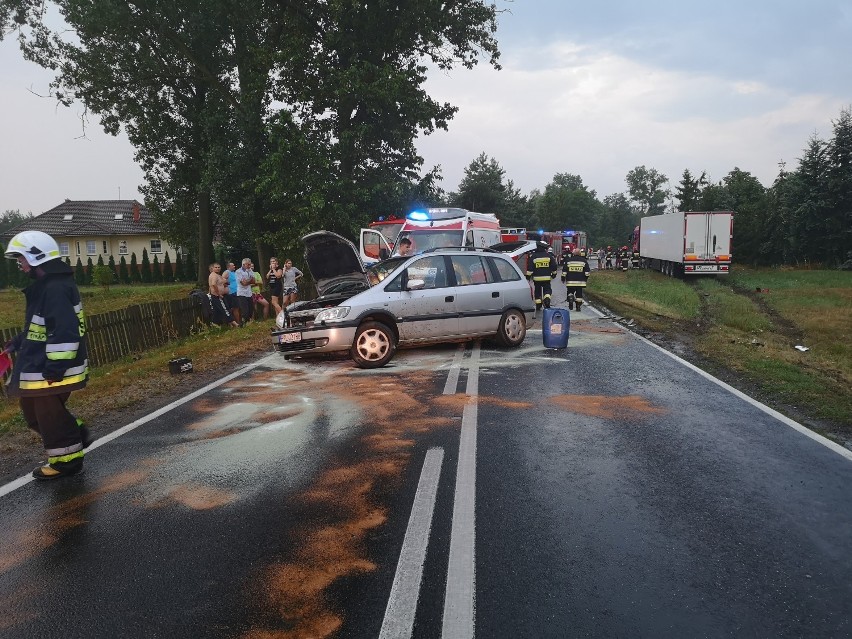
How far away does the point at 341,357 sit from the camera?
36.7ft

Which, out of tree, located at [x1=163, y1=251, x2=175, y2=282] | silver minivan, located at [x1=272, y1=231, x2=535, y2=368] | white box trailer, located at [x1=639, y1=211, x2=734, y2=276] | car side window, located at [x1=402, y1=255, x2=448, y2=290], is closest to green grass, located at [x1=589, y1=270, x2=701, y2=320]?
white box trailer, located at [x1=639, y1=211, x2=734, y2=276]

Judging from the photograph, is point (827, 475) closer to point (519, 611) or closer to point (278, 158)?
point (519, 611)

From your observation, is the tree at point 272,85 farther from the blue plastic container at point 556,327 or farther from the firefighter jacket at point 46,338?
the firefighter jacket at point 46,338

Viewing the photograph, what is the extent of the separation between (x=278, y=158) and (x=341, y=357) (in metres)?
15.1

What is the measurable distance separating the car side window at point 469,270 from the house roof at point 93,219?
53434 mm

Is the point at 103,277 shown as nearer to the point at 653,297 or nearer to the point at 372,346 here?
the point at 653,297

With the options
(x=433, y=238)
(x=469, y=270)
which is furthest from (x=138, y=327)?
(x=433, y=238)

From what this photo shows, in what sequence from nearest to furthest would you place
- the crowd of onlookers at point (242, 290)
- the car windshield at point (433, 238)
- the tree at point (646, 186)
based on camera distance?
the crowd of onlookers at point (242, 290), the car windshield at point (433, 238), the tree at point (646, 186)

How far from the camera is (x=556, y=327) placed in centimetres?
1127

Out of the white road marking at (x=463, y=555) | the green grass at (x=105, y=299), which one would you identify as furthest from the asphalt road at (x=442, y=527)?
the green grass at (x=105, y=299)

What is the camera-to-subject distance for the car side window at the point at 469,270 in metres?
11.0

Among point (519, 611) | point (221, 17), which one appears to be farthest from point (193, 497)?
point (221, 17)

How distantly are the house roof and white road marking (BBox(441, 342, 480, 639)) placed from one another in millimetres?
58877

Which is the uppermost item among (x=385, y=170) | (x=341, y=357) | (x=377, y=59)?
(x=377, y=59)
